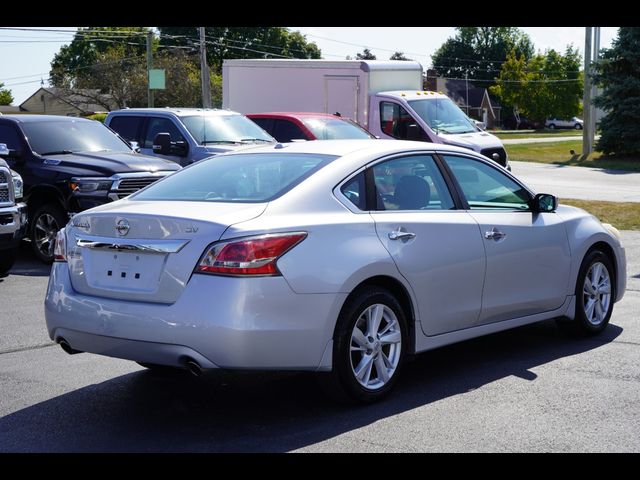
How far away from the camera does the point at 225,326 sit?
17.9ft

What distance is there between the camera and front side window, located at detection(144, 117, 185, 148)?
1622cm

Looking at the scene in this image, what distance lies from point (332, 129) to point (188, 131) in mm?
4005

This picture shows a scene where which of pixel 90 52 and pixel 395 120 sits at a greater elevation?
pixel 90 52

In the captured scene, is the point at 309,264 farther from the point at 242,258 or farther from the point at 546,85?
the point at 546,85

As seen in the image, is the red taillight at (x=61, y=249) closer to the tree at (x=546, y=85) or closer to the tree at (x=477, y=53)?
the tree at (x=546, y=85)

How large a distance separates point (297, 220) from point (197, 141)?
1041 cm

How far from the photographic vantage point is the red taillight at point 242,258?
5527 millimetres

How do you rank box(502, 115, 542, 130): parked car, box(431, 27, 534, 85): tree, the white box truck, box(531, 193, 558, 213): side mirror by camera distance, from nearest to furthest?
box(531, 193, 558, 213): side mirror, the white box truck, box(502, 115, 542, 130): parked car, box(431, 27, 534, 85): tree

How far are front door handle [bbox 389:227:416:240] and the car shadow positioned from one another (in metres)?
0.99

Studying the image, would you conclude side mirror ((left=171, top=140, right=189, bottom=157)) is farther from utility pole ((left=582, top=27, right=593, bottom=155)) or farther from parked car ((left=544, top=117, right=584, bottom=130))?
parked car ((left=544, top=117, right=584, bottom=130))

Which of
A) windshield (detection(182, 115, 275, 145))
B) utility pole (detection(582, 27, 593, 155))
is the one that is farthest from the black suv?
utility pole (detection(582, 27, 593, 155))

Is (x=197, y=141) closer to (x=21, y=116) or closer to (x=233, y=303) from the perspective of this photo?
(x=21, y=116)

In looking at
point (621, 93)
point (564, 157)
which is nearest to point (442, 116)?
point (621, 93)

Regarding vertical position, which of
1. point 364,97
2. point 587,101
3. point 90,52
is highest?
point 90,52
